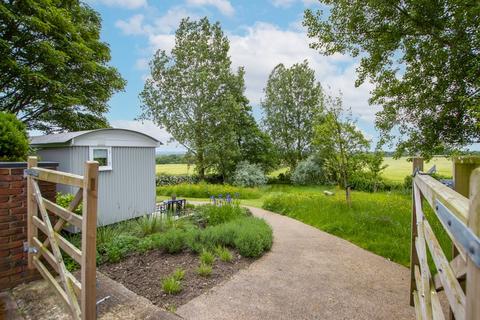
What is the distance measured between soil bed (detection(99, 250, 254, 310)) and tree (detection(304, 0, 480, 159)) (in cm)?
464

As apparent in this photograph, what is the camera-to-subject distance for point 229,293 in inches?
123

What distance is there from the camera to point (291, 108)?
63.0 ft

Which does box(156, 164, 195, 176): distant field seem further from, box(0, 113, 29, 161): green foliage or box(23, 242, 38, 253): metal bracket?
box(23, 242, 38, 253): metal bracket

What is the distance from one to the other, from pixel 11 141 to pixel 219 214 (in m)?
4.11

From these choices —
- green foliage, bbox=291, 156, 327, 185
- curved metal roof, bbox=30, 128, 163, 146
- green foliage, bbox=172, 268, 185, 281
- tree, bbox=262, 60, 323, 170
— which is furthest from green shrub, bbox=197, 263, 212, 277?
tree, bbox=262, 60, 323, 170

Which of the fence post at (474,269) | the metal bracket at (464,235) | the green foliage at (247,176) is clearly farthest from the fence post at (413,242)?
the green foliage at (247,176)

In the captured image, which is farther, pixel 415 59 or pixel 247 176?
pixel 247 176

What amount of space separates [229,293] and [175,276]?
778mm

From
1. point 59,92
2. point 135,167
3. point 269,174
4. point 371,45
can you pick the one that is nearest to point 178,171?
point 269,174

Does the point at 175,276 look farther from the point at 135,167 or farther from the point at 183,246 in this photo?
the point at 135,167

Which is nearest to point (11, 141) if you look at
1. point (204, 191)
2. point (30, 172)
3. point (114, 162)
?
point (30, 172)

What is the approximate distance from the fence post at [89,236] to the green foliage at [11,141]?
2782mm

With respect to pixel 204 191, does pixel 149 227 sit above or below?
above

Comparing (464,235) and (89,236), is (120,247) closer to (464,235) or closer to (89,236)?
(89,236)
